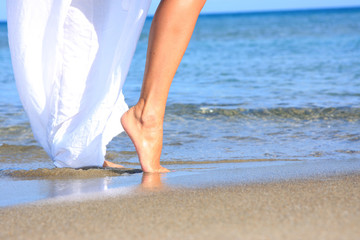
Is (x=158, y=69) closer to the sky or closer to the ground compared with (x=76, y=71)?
closer to the sky

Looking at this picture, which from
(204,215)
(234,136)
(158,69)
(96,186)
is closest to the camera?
(204,215)

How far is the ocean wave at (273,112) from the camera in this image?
12.5 feet

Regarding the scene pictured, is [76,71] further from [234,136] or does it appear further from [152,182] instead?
[234,136]

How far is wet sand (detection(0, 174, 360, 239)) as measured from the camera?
1118mm

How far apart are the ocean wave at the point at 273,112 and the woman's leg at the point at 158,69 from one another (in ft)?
6.35

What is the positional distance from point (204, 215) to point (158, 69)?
83 cm

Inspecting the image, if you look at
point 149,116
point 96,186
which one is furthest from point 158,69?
point 96,186

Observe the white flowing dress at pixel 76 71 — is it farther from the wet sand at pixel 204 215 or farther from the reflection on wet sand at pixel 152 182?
the wet sand at pixel 204 215

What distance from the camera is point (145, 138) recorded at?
79.7 inches

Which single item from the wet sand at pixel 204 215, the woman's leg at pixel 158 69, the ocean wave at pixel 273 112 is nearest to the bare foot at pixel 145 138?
the woman's leg at pixel 158 69

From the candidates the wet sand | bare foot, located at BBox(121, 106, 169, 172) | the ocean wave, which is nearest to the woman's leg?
bare foot, located at BBox(121, 106, 169, 172)

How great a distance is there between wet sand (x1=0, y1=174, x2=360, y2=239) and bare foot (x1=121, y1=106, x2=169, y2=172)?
1.51 feet

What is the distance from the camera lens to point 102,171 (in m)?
2.10

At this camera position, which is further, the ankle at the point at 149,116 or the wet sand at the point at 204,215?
the ankle at the point at 149,116
